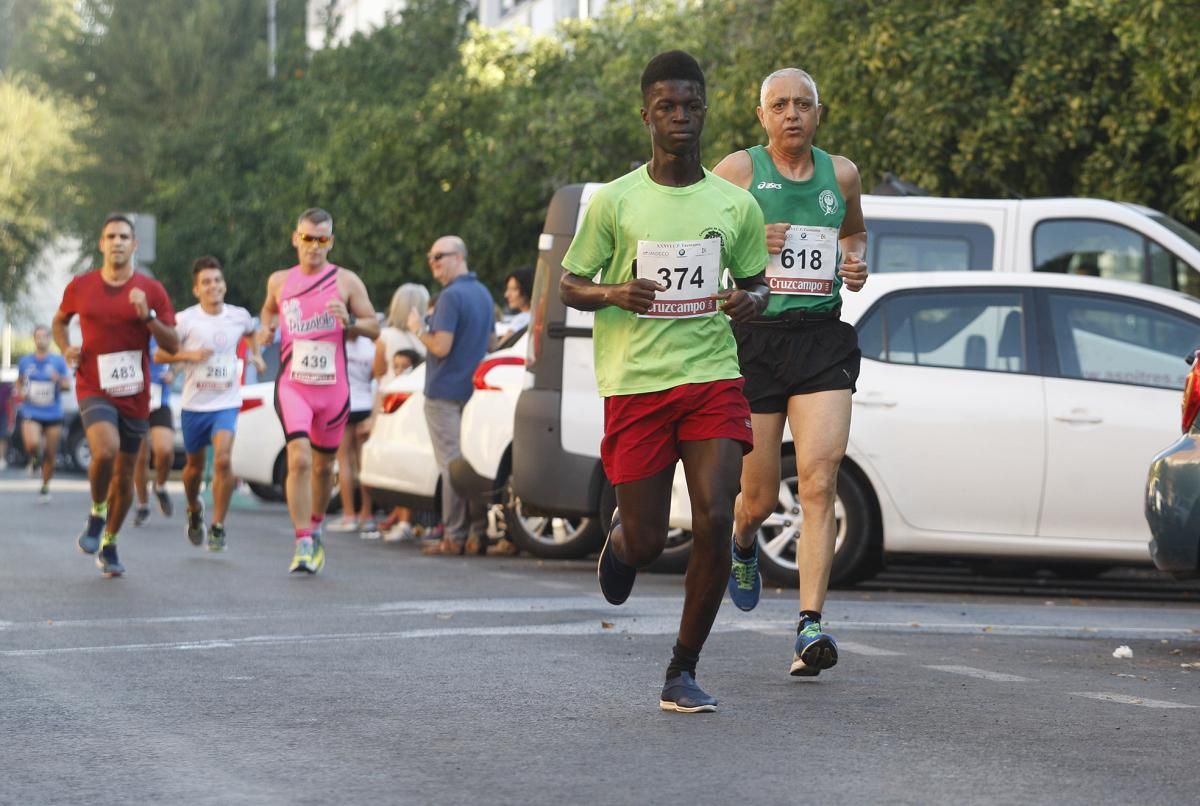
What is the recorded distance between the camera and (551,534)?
47.3 feet

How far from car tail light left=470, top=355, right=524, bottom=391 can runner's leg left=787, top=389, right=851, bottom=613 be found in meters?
6.28

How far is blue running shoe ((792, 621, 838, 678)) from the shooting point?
7625mm

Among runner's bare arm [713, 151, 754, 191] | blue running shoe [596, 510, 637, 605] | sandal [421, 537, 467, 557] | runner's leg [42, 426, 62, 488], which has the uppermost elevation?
runner's bare arm [713, 151, 754, 191]

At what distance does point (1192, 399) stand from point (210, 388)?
27.4ft

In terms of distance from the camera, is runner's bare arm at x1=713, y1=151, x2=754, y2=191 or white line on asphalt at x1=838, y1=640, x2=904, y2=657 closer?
runner's bare arm at x1=713, y1=151, x2=754, y2=191

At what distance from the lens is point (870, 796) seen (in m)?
5.46

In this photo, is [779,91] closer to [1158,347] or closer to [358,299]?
[1158,347]

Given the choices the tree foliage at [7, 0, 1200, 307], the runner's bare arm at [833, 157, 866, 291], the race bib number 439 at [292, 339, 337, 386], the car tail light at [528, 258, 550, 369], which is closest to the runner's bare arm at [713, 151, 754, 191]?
the runner's bare arm at [833, 157, 866, 291]

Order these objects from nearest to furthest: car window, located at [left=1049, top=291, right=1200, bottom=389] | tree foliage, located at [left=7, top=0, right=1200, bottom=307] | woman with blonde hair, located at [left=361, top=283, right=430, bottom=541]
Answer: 1. car window, located at [left=1049, top=291, right=1200, bottom=389]
2. woman with blonde hair, located at [left=361, top=283, right=430, bottom=541]
3. tree foliage, located at [left=7, top=0, right=1200, bottom=307]

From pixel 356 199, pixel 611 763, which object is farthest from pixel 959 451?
pixel 356 199

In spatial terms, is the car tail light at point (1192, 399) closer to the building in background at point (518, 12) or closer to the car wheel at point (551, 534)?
the car wheel at point (551, 534)

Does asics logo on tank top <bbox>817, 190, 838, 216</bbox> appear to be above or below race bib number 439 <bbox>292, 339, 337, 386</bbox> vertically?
above

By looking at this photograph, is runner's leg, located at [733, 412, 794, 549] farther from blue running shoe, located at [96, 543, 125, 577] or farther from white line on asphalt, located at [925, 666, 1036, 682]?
blue running shoe, located at [96, 543, 125, 577]

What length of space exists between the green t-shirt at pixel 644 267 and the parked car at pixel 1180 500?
230 centimetres
